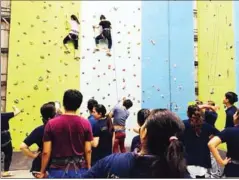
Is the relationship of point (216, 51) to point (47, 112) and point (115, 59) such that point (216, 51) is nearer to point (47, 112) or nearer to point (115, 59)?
point (115, 59)

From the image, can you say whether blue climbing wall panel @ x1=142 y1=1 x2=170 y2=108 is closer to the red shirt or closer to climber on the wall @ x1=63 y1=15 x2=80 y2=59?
climber on the wall @ x1=63 y1=15 x2=80 y2=59

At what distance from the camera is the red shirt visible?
229 centimetres

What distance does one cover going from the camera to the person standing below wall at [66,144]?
2277mm

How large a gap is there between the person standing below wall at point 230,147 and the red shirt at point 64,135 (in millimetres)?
1020

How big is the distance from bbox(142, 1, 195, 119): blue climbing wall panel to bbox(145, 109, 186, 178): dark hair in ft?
17.4

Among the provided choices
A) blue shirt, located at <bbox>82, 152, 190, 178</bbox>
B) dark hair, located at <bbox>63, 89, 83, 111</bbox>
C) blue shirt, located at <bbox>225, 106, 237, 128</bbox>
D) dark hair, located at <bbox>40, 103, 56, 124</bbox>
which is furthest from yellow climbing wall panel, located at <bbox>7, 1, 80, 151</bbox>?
blue shirt, located at <bbox>82, 152, 190, 178</bbox>

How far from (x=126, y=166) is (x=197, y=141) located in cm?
167

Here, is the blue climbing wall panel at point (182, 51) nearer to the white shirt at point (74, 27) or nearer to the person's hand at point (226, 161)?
the white shirt at point (74, 27)

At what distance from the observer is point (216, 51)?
6004mm

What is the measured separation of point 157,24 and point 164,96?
1557 millimetres

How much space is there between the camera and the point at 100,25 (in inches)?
258

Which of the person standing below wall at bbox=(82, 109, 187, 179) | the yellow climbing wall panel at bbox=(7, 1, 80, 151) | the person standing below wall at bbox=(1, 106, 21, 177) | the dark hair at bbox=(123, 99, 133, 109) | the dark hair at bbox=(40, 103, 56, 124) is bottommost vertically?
the person standing below wall at bbox=(1, 106, 21, 177)

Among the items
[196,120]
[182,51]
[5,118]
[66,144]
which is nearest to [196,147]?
[196,120]

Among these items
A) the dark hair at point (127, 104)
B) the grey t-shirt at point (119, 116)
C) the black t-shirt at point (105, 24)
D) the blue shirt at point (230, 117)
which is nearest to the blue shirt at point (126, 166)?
the blue shirt at point (230, 117)
